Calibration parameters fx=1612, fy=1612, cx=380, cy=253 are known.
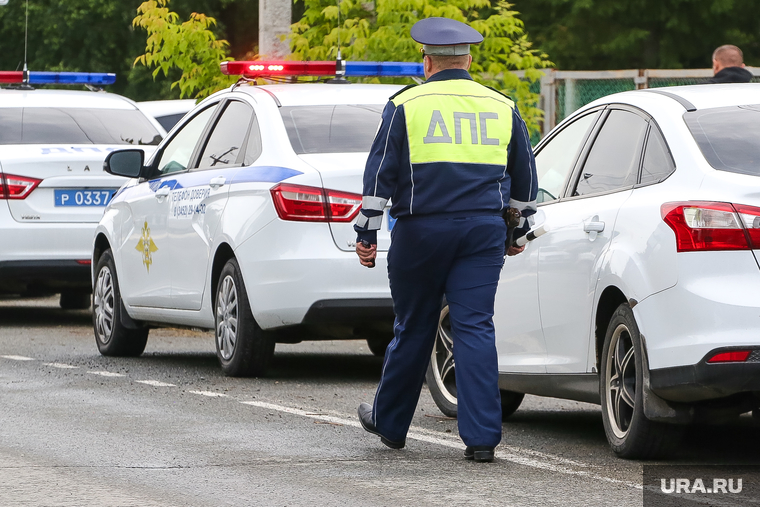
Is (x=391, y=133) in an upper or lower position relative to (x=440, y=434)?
upper

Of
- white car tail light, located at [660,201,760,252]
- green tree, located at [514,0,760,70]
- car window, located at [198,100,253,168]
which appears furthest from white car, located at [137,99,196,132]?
green tree, located at [514,0,760,70]

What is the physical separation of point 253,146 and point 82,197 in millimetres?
3551

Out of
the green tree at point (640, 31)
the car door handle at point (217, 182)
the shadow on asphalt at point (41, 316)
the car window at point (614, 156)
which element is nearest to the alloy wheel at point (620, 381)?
the car window at point (614, 156)

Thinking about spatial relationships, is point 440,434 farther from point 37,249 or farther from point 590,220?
point 37,249

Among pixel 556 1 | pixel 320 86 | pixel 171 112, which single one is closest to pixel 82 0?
pixel 556 1

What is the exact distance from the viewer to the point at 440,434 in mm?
7059

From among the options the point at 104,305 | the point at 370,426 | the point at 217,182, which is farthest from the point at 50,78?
the point at 370,426

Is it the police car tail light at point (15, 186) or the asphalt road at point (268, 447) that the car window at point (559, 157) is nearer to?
the asphalt road at point (268, 447)

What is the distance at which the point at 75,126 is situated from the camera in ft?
42.1

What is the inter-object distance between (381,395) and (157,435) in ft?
3.60

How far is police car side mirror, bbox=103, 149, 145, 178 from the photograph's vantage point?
1021cm

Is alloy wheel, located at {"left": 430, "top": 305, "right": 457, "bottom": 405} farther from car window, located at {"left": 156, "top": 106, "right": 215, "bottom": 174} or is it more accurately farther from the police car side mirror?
the police car side mirror

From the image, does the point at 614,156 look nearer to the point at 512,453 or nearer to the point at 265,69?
the point at 512,453

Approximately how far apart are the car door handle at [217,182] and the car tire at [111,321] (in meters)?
1.73
